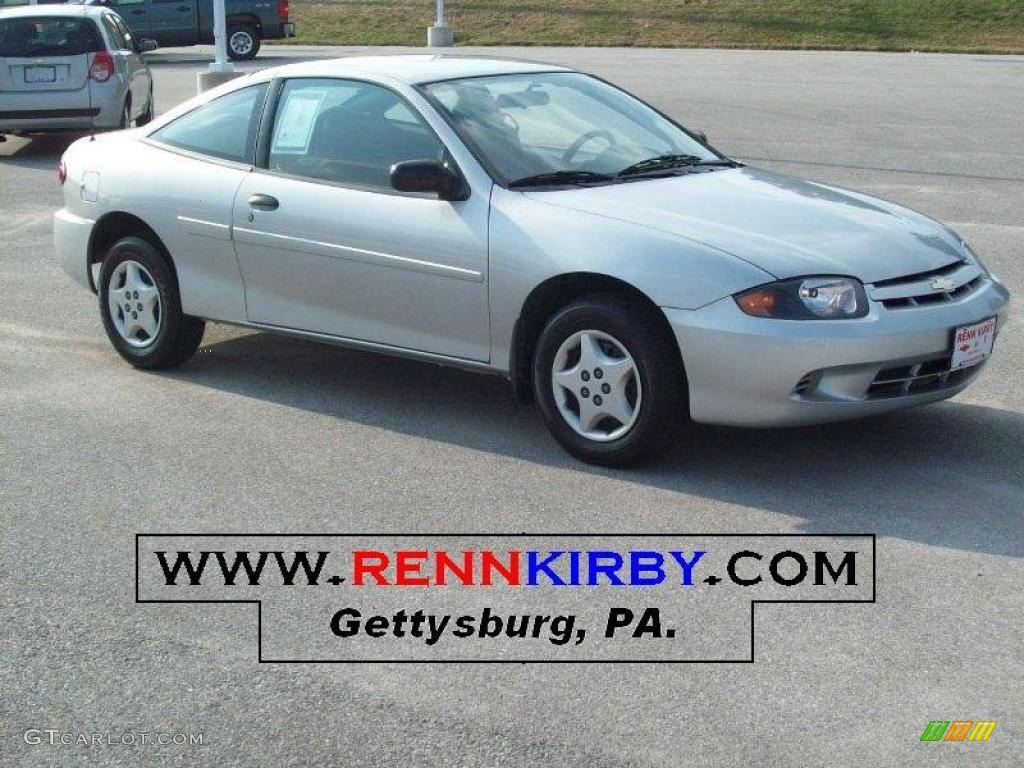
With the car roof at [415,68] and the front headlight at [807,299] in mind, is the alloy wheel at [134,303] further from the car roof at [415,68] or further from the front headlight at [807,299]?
the front headlight at [807,299]

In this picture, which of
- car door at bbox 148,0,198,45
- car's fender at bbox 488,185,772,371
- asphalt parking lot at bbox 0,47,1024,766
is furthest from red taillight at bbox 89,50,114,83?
car door at bbox 148,0,198,45

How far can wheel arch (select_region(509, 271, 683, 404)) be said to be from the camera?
617cm

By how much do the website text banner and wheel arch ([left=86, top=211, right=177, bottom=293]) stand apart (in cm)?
256

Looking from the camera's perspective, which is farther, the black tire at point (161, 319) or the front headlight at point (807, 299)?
the black tire at point (161, 319)

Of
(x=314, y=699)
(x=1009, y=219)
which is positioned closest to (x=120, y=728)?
(x=314, y=699)

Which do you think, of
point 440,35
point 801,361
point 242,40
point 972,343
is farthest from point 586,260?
point 440,35

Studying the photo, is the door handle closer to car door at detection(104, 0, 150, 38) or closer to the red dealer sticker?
the red dealer sticker

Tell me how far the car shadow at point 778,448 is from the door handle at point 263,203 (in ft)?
2.96

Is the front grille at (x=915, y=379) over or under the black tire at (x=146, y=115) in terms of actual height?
over

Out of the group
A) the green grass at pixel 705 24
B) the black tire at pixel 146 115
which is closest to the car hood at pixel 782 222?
the black tire at pixel 146 115

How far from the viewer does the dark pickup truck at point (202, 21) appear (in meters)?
33.2

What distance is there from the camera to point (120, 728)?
4188 millimetres

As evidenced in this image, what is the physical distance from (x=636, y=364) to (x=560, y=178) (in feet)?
3.42

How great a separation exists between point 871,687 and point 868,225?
2.57 metres
